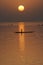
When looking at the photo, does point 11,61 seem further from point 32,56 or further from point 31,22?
point 31,22

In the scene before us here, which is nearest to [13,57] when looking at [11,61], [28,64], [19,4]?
[11,61]

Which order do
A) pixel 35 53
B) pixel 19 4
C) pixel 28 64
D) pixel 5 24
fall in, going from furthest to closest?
1. pixel 5 24
2. pixel 19 4
3. pixel 35 53
4. pixel 28 64

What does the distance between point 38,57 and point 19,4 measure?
12.7ft

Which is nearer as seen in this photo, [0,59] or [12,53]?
[0,59]

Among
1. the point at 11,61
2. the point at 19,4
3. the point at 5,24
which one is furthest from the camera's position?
the point at 5,24

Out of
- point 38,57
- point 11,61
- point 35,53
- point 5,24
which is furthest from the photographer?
point 5,24

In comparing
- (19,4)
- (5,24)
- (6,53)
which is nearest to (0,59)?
(6,53)

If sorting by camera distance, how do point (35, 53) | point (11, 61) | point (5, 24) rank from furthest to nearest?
point (5, 24), point (35, 53), point (11, 61)

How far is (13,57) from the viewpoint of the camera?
2.65 meters

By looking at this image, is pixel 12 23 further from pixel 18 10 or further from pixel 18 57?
pixel 18 57

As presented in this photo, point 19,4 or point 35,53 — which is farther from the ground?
point 19,4

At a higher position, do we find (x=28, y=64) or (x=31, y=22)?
(x=31, y=22)

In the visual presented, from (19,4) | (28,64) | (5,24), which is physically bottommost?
(28,64)

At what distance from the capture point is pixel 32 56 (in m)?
2.69
